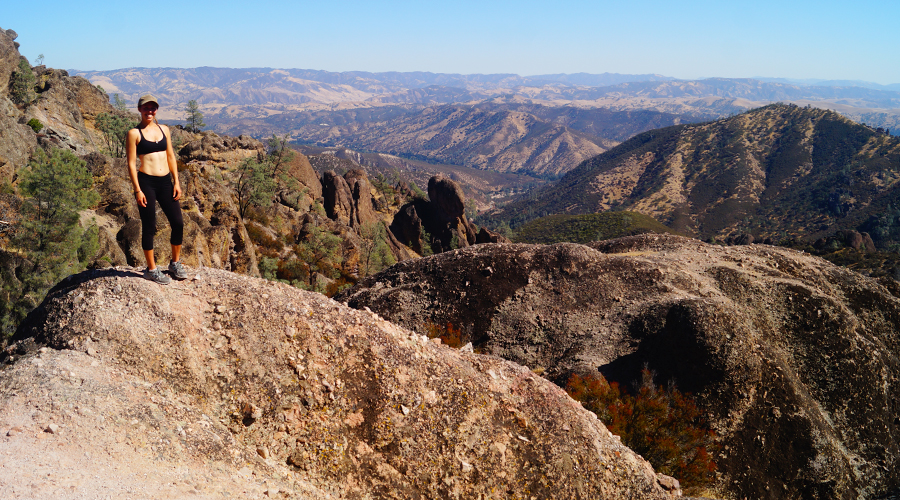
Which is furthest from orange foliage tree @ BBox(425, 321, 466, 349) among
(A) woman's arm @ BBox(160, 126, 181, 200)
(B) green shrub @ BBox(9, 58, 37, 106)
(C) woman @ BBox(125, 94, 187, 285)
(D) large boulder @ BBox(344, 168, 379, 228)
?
(B) green shrub @ BBox(9, 58, 37, 106)

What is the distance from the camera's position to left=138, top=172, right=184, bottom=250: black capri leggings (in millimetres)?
11414

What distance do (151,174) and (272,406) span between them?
679 centimetres

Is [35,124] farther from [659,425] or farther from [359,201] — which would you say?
[659,425]

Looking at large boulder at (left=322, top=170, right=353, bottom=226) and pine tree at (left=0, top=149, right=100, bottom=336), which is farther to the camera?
large boulder at (left=322, top=170, right=353, bottom=226)

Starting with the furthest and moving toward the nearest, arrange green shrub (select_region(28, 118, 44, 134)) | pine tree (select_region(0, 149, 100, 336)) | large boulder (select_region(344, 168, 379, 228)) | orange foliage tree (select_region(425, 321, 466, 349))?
large boulder (select_region(344, 168, 379, 228)) → green shrub (select_region(28, 118, 44, 134)) → orange foliage tree (select_region(425, 321, 466, 349)) → pine tree (select_region(0, 149, 100, 336))

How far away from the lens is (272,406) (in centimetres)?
1145

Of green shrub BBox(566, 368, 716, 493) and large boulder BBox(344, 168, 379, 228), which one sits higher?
large boulder BBox(344, 168, 379, 228)

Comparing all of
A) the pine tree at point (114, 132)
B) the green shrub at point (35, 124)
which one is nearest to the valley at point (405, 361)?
the green shrub at point (35, 124)

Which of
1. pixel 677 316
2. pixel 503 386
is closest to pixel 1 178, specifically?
pixel 503 386

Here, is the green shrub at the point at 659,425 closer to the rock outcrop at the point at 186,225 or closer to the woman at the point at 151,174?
the woman at the point at 151,174

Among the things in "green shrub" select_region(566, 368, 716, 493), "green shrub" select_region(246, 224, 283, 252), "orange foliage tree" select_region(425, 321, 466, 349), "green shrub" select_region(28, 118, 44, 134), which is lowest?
"green shrub" select_region(566, 368, 716, 493)

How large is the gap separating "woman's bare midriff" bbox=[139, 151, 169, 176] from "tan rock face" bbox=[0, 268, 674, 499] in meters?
2.99

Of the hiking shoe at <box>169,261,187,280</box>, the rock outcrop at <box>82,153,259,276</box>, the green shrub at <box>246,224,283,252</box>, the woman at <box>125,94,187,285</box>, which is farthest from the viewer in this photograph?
the green shrub at <box>246,224,283,252</box>

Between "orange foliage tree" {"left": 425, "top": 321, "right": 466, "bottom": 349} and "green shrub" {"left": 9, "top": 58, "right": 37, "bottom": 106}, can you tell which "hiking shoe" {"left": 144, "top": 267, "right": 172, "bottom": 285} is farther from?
"green shrub" {"left": 9, "top": 58, "right": 37, "bottom": 106}
